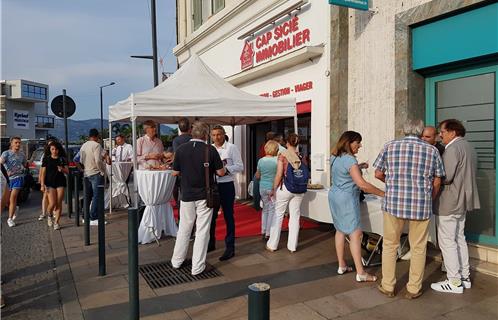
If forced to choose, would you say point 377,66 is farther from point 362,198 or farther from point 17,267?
point 17,267

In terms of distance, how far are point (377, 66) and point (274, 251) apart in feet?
11.1

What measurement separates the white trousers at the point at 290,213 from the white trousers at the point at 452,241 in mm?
1912

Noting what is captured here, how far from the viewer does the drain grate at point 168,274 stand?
4742mm

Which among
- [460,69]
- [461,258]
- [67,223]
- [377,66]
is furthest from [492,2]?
[67,223]

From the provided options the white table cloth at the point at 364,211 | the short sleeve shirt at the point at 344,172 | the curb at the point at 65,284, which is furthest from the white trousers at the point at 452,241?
the curb at the point at 65,284

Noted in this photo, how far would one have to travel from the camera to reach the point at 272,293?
4.39 metres

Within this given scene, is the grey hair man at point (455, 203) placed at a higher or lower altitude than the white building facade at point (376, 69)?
lower

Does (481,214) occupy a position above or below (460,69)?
below

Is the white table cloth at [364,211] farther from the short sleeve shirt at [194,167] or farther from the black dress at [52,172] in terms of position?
the black dress at [52,172]

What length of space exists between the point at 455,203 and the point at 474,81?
82.4 inches

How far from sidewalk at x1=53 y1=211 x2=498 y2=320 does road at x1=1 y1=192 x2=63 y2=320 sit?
0.49 feet

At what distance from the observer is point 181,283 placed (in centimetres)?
470

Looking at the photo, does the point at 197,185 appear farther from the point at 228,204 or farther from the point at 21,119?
the point at 21,119

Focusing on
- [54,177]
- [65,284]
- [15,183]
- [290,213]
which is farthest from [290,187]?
[15,183]
